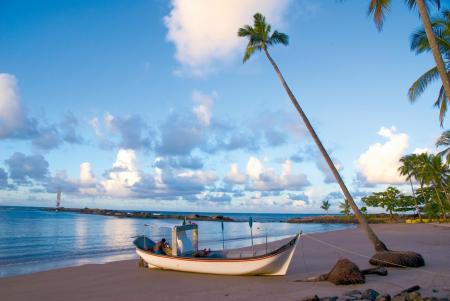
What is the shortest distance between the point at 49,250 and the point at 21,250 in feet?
6.89

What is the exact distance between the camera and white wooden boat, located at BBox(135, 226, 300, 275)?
1275 cm

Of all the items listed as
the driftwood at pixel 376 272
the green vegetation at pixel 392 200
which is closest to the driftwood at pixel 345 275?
the driftwood at pixel 376 272

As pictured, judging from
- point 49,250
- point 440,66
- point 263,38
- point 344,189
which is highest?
point 263,38

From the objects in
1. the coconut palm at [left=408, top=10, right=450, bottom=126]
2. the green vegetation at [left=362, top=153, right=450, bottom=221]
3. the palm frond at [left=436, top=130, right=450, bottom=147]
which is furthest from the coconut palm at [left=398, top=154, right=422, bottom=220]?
the coconut palm at [left=408, top=10, right=450, bottom=126]

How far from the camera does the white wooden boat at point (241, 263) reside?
41.8 feet

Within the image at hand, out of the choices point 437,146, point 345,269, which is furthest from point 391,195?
point 345,269

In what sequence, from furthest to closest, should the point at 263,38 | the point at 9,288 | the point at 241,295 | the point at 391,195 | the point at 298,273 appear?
the point at 391,195 < the point at 263,38 < the point at 298,273 < the point at 9,288 < the point at 241,295

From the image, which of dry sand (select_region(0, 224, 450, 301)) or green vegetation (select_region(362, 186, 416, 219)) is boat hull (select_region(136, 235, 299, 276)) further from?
green vegetation (select_region(362, 186, 416, 219))

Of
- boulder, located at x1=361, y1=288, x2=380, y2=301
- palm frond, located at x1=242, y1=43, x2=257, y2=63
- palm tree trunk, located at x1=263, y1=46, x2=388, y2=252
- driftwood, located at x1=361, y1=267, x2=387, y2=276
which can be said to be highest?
palm frond, located at x1=242, y1=43, x2=257, y2=63

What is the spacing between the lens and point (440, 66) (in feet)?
30.9

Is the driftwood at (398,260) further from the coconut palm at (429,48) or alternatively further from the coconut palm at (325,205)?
the coconut palm at (325,205)

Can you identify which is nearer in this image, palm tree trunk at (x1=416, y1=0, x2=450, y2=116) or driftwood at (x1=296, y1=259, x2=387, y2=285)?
palm tree trunk at (x1=416, y1=0, x2=450, y2=116)

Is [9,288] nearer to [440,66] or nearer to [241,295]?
[241,295]

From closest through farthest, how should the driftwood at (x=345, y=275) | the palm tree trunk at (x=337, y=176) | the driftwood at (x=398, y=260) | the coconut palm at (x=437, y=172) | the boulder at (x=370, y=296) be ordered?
the boulder at (x=370, y=296) < the driftwood at (x=345, y=275) < the driftwood at (x=398, y=260) < the palm tree trunk at (x=337, y=176) < the coconut palm at (x=437, y=172)
